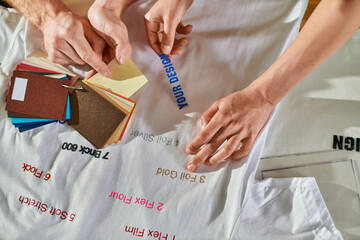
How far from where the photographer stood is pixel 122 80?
0.77 m

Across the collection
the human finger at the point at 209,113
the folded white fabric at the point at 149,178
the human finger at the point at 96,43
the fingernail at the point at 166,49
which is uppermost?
the fingernail at the point at 166,49

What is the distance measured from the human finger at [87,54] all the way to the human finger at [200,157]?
342mm

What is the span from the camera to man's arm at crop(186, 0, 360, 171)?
0.67m

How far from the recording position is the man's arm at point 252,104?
671mm

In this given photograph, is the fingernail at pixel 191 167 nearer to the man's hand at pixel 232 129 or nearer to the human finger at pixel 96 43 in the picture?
the man's hand at pixel 232 129

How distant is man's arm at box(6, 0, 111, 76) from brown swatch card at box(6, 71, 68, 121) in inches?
3.3

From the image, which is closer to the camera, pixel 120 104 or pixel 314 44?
pixel 314 44

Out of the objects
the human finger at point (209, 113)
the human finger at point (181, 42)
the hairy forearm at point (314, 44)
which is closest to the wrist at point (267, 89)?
the hairy forearm at point (314, 44)

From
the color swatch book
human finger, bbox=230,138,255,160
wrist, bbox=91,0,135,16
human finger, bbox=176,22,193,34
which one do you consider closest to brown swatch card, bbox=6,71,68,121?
the color swatch book

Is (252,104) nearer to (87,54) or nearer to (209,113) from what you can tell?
(209,113)

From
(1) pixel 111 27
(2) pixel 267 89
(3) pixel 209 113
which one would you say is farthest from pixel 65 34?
(2) pixel 267 89

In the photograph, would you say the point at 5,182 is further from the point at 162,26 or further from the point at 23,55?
the point at 162,26

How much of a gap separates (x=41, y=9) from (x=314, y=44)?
30.9 inches

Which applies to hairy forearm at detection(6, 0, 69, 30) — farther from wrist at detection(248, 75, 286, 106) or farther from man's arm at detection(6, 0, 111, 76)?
wrist at detection(248, 75, 286, 106)
